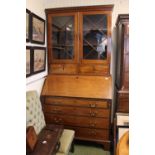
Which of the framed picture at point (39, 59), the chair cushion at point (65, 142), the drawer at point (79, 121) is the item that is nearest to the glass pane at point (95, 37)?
the framed picture at point (39, 59)

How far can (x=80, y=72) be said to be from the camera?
326cm

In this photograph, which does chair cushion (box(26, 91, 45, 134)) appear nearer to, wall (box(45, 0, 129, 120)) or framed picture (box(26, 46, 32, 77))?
framed picture (box(26, 46, 32, 77))

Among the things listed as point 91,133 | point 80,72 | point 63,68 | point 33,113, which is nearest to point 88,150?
point 91,133

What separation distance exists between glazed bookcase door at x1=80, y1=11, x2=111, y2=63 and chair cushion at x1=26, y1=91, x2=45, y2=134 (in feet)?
3.73

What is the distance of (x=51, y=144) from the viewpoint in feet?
6.64

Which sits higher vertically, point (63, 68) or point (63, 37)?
point (63, 37)

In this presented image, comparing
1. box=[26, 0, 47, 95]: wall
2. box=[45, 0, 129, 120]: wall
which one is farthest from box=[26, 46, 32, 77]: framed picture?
box=[45, 0, 129, 120]: wall

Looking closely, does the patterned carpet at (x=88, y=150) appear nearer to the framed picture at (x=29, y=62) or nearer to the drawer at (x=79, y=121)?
the drawer at (x=79, y=121)

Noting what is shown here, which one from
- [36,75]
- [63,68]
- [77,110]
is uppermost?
[63,68]

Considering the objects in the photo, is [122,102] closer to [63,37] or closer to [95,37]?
[95,37]

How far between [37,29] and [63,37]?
563 mm

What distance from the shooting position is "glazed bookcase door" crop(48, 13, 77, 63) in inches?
127
